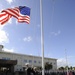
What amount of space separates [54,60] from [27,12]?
78334 mm

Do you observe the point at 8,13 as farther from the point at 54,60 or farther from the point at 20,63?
the point at 54,60

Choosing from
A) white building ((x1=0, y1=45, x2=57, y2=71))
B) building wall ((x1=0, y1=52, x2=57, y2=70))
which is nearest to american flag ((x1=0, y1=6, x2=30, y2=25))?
white building ((x1=0, y1=45, x2=57, y2=71))

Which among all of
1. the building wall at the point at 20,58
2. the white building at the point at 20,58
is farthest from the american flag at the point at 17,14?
the building wall at the point at 20,58

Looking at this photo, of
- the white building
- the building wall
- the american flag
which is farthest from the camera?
the building wall

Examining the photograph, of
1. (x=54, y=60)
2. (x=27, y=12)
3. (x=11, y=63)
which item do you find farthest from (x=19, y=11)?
(x=54, y=60)

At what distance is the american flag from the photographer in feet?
46.3

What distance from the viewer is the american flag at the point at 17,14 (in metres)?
14.1

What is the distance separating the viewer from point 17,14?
14586mm

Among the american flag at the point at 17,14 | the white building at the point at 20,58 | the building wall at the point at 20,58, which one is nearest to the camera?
the american flag at the point at 17,14

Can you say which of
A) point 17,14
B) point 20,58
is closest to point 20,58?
point 20,58

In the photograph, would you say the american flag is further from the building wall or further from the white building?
the building wall

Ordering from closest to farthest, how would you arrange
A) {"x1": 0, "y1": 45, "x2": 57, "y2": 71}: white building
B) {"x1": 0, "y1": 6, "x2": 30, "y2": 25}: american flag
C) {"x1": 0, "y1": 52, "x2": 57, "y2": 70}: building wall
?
{"x1": 0, "y1": 6, "x2": 30, "y2": 25}: american flag < {"x1": 0, "y1": 45, "x2": 57, "y2": 71}: white building < {"x1": 0, "y1": 52, "x2": 57, "y2": 70}: building wall

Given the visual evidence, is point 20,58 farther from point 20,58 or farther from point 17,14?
point 17,14

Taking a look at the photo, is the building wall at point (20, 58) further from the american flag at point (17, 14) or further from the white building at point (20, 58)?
the american flag at point (17, 14)
